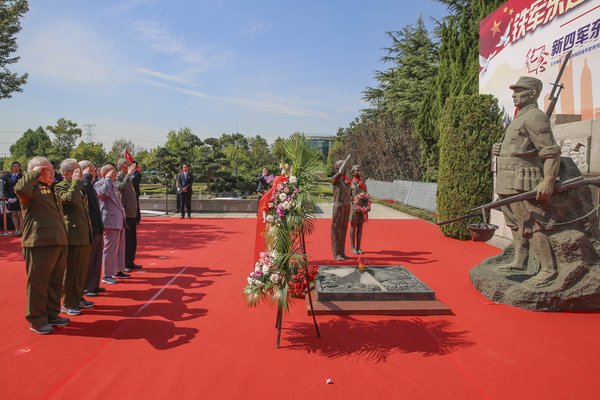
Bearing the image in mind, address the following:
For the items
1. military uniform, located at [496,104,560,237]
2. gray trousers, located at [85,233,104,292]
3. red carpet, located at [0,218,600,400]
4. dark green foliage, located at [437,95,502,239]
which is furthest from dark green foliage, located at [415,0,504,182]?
gray trousers, located at [85,233,104,292]

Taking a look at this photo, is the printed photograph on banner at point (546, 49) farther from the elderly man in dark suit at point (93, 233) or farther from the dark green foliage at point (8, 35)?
the dark green foliage at point (8, 35)

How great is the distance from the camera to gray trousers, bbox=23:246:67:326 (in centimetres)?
425

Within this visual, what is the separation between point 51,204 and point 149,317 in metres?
1.68

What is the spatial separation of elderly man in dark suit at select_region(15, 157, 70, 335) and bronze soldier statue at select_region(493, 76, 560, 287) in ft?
18.5

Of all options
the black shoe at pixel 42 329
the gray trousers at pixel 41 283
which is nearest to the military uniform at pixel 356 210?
the gray trousers at pixel 41 283

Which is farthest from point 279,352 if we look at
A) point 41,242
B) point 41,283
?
point 41,242

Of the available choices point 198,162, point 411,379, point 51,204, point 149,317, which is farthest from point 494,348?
point 198,162

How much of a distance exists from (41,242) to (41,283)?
1.44 feet

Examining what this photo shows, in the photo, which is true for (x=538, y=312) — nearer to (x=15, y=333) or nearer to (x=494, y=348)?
(x=494, y=348)

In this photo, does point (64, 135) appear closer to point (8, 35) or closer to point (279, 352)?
point (8, 35)

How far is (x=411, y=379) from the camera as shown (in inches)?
132

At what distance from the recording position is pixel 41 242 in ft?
14.1

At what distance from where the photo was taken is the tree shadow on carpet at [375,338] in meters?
3.89

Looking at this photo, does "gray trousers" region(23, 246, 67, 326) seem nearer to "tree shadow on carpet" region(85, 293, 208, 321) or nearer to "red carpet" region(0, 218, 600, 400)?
"red carpet" region(0, 218, 600, 400)
